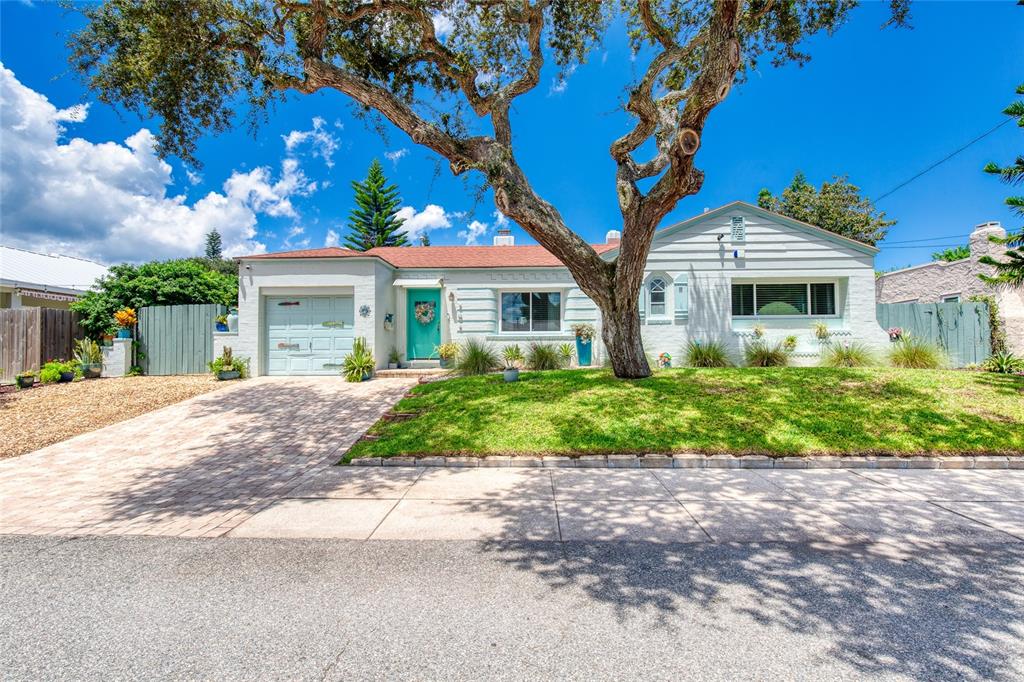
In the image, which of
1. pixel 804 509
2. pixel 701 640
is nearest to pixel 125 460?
pixel 701 640

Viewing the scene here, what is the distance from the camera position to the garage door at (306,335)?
41.3ft

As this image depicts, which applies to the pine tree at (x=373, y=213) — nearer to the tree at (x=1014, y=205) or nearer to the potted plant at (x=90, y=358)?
the potted plant at (x=90, y=358)

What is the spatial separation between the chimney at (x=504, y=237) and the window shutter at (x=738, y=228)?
27.2ft

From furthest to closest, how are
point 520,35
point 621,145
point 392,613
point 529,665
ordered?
point 520,35
point 621,145
point 392,613
point 529,665

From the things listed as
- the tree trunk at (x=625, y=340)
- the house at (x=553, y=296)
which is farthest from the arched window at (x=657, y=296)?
the tree trunk at (x=625, y=340)

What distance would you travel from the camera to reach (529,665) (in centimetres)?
207

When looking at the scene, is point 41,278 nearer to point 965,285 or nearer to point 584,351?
point 584,351

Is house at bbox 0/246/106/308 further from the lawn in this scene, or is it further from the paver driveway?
the lawn

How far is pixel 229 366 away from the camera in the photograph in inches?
462

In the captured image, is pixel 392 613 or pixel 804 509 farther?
pixel 804 509

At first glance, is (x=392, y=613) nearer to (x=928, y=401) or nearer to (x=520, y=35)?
(x=928, y=401)

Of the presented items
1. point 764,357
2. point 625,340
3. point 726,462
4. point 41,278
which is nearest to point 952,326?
point 764,357

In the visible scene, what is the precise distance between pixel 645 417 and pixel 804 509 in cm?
280

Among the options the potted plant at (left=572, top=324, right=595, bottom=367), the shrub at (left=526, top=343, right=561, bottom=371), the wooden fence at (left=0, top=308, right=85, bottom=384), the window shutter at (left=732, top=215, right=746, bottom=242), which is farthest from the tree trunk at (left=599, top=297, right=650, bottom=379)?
the wooden fence at (left=0, top=308, right=85, bottom=384)
